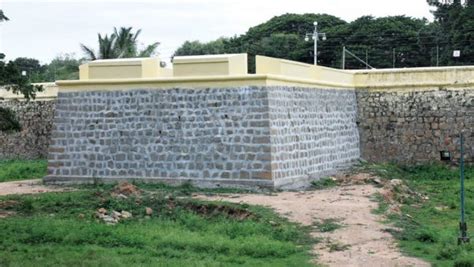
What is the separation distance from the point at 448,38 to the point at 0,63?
3052 centimetres

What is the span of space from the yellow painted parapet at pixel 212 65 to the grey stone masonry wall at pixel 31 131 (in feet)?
35.2

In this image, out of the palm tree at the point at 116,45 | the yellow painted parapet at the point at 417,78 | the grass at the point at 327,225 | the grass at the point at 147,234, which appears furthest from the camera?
the palm tree at the point at 116,45

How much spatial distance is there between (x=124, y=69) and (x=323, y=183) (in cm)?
538

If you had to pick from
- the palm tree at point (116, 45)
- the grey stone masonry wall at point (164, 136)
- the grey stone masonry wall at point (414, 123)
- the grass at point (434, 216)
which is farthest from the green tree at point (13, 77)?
the palm tree at point (116, 45)

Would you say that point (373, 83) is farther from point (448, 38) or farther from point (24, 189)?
point (448, 38)

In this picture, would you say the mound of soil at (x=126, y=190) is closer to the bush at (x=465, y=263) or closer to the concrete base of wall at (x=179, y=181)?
the concrete base of wall at (x=179, y=181)

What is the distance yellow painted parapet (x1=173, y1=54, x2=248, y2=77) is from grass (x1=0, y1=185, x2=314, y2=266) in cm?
345

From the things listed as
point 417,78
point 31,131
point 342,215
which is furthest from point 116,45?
point 342,215

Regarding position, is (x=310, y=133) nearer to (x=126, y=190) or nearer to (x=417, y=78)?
(x=126, y=190)

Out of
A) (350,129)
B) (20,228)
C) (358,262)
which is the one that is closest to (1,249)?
(20,228)

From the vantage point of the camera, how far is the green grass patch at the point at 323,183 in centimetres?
1692

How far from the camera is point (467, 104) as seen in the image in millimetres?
21250

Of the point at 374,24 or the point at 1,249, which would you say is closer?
the point at 1,249

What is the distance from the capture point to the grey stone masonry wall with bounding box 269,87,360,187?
15.9 meters
